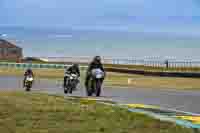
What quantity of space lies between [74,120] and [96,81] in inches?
504

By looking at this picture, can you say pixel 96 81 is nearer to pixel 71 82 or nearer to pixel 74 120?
pixel 71 82

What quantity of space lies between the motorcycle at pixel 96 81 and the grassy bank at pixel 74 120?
31.4 ft

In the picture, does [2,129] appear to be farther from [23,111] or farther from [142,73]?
[142,73]

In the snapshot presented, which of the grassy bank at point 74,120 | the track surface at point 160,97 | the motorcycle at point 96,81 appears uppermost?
the motorcycle at point 96,81

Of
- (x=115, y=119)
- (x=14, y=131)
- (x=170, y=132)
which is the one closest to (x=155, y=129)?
(x=170, y=132)

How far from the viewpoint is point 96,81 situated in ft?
83.1

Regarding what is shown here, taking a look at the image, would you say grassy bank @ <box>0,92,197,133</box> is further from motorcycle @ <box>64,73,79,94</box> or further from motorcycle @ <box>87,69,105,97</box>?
motorcycle @ <box>64,73,79,94</box>

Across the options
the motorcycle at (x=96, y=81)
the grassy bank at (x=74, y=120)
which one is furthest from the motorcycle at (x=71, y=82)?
the grassy bank at (x=74, y=120)

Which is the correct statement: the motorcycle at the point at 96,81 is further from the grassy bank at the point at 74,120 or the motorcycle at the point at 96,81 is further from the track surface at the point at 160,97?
the grassy bank at the point at 74,120

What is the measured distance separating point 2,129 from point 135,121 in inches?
109

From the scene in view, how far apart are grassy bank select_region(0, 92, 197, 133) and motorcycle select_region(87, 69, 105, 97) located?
9.56 m

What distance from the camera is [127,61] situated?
95688 millimetres

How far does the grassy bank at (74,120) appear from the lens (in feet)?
36.8

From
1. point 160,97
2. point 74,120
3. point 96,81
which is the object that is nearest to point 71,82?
point 96,81
